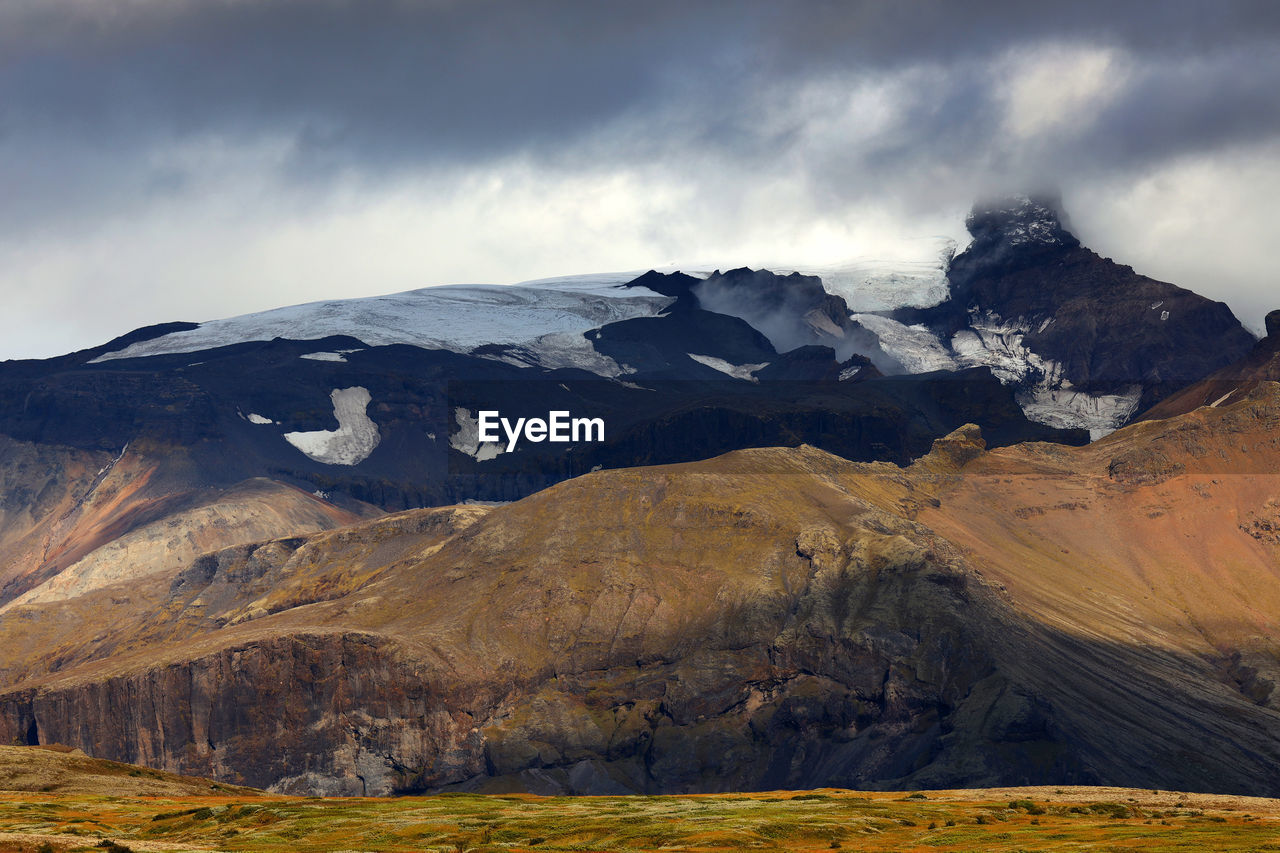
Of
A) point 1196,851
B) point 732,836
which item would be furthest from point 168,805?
point 1196,851

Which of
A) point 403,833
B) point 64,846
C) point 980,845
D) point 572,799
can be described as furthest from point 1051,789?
point 64,846

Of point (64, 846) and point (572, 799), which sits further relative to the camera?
point (572, 799)

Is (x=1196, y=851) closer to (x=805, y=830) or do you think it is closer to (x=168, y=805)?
(x=805, y=830)

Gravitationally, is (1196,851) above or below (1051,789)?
above

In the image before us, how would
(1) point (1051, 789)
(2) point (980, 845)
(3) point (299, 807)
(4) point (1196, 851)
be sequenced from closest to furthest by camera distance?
(4) point (1196, 851)
(2) point (980, 845)
(3) point (299, 807)
(1) point (1051, 789)

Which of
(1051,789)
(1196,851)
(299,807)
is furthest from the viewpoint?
(1051,789)

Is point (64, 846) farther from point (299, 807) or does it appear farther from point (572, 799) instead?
point (572, 799)
